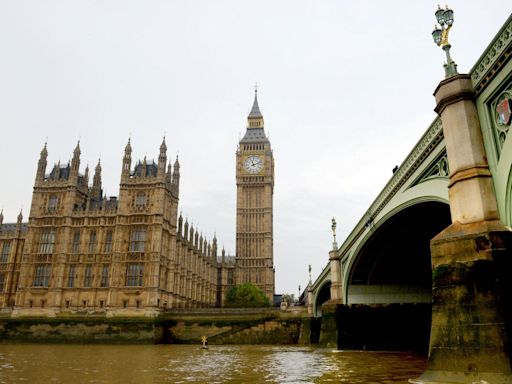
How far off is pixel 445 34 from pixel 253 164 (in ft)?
344

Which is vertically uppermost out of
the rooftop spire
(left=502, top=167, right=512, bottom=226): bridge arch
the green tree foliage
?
the rooftop spire

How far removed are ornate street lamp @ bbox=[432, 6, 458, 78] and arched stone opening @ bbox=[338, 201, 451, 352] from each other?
15.6m

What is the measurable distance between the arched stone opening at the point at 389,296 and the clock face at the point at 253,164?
83948 mm

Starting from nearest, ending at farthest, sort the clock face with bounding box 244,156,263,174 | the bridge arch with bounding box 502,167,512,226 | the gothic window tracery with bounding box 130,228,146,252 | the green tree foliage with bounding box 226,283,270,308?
1. the bridge arch with bounding box 502,167,512,226
2. the gothic window tracery with bounding box 130,228,146,252
3. the green tree foliage with bounding box 226,283,270,308
4. the clock face with bounding box 244,156,263,174

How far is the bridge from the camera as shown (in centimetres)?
1059

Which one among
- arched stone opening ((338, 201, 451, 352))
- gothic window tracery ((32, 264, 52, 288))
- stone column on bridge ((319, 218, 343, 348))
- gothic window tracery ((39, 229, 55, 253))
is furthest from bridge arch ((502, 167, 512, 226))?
gothic window tracery ((39, 229, 55, 253))

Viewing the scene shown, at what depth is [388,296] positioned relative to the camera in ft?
111

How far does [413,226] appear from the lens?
24734mm

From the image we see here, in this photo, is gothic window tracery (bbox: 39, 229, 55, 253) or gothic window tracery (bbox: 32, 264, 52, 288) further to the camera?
gothic window tracery (bbox: 39, 229, 55, 253)

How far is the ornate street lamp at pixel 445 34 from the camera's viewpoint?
12453mm

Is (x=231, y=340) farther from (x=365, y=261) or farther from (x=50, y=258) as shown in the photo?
(x=50, y=258)

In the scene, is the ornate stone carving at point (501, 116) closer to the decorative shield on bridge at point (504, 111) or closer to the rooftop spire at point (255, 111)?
the decorative shield on bridge at point (504, 111)

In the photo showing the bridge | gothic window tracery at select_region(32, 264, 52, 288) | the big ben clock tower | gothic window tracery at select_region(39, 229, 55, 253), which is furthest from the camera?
the big ben clock tower

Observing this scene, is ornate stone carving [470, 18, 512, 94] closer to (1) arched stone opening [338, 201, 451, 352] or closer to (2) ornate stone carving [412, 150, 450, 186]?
(2) ornate stone carving [412, 150, 450, 186]
